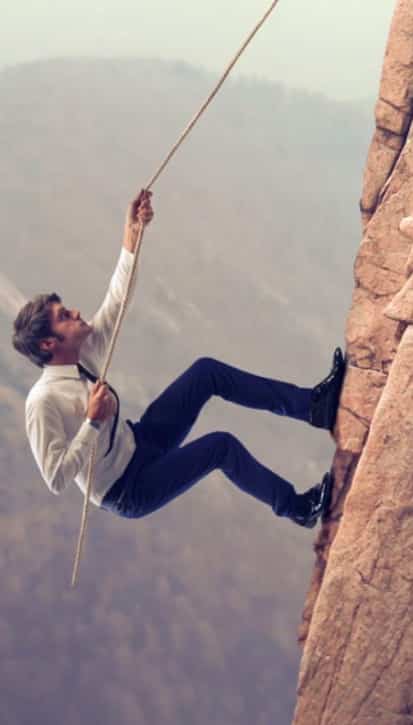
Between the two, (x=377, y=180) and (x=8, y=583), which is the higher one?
(x=377, y=180)

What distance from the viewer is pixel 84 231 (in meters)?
11.8

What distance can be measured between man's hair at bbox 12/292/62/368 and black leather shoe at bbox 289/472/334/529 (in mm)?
1145

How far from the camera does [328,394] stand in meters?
3.69

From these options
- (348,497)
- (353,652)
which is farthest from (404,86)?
(353,652)

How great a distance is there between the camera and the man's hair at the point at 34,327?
11.3 ft

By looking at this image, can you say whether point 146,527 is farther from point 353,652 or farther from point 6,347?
point 353,652

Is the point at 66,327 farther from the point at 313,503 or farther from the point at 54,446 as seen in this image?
the point at 313,503

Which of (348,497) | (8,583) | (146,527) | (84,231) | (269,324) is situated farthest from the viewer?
(269,324)

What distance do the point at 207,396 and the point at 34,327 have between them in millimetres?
776

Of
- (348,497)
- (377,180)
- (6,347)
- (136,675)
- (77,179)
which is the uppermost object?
(377,180)

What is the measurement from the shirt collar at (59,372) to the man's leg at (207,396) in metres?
0.40

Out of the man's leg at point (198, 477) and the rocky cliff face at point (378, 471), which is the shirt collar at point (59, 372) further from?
the rocky cliff face at point (378, 471)

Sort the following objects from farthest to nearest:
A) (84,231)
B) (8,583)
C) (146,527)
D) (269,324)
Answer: (269,324), (84,231), (146,527), (8,583)

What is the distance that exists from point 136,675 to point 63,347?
242 inches
